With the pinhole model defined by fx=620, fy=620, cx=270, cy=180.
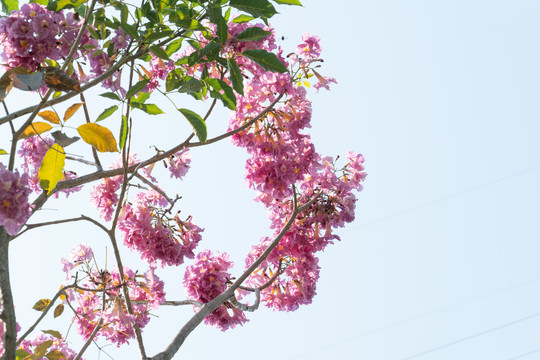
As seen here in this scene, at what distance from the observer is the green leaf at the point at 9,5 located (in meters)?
2.27

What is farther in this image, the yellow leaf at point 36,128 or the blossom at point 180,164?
the blossom at point 180,164

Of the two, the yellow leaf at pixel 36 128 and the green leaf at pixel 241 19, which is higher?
the green leaf at pixel 241 19

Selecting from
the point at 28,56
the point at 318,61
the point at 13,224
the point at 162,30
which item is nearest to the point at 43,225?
the point at 13,224

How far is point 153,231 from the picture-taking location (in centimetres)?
280

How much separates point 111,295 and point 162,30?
1.11 meters

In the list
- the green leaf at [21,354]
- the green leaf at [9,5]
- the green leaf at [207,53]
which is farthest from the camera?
the green leaf at [9,5]

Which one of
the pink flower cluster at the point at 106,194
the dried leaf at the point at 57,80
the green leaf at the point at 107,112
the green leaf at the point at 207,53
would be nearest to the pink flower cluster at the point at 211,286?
the pink flower cluster at the point at 106,194

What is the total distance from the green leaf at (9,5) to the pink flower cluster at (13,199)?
915mm

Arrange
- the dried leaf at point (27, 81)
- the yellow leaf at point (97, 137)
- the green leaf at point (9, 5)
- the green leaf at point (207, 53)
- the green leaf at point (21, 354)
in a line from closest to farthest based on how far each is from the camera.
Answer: the dried leaf at point (27, 81)
the yellow leaf at point (97, 137)
the green leaf at point (207, 53)
the green leaf at point (21, 354)
the green leaf at point (9, 5)

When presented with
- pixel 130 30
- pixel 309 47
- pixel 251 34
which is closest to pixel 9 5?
pixel 130 30

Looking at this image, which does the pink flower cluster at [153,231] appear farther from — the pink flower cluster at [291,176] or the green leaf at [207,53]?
the green leaf at [207,53]

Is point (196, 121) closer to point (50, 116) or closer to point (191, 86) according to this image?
point (191, 86)

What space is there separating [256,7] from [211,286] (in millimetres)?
1536

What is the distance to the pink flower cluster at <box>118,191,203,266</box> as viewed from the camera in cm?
279
